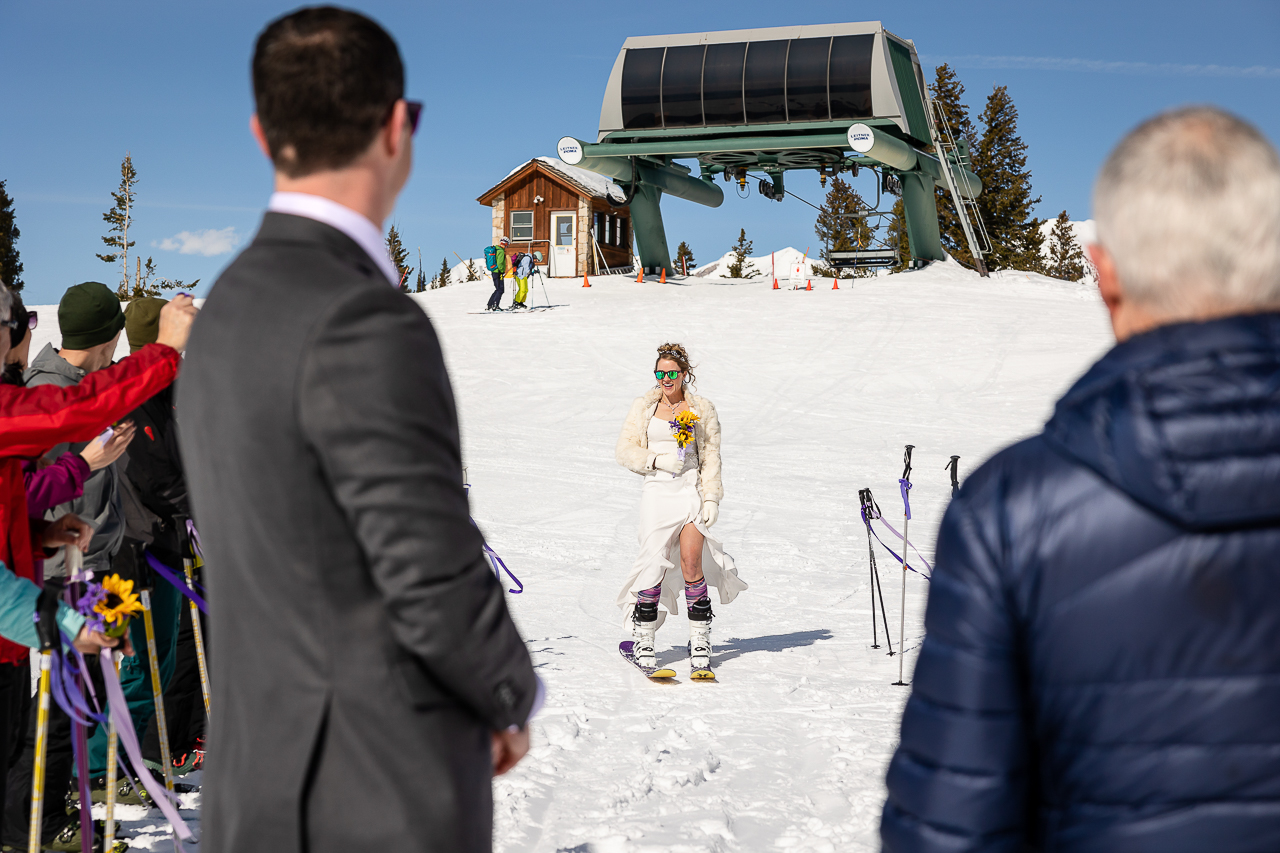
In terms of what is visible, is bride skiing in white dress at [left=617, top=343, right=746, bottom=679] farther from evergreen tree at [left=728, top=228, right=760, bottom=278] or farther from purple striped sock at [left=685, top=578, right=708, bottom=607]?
evergreen tree at [left=728, top=228, right=760, bottom=278]

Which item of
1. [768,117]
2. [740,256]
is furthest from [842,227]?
[768,117]

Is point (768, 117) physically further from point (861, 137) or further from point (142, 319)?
→ point (142, 319)

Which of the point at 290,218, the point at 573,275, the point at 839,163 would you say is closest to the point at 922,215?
the point at 839,163

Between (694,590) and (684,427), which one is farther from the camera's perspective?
(694,590)

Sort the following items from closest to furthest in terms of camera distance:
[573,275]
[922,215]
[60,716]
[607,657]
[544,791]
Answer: [60,716]
[544,791]
[607,657]
[922,215]
[573,275]

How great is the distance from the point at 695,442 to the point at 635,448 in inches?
16.3

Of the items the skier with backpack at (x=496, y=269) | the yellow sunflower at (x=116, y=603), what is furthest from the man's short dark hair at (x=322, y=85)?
the skier with backpack at (x=496, y=269)

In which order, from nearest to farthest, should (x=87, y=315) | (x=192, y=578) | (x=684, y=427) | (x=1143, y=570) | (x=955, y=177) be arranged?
1. (x=1143, y=570)
2. (x=87, y=315)
3. (x=192, y=578)
4. (x=684, y=427)
5. (x=955, y=177)

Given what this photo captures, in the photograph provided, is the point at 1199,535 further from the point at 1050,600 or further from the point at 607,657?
the point at 607,657

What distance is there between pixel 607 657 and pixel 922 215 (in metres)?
27.7

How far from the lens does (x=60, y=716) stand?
402cm

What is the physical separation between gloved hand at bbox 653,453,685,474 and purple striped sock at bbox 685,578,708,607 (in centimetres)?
76

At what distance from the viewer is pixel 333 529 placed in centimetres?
162

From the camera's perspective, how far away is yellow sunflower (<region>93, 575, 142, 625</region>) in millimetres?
2986
